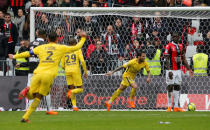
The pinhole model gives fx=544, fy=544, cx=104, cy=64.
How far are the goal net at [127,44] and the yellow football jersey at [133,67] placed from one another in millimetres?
756

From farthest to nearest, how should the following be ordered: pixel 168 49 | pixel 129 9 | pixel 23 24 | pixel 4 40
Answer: pixel 23 24 < pixel 4 40 < pixel 129 9 < pixel 168 49

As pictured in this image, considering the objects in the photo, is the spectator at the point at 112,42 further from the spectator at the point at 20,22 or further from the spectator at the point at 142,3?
the spectator at the point at 20,22

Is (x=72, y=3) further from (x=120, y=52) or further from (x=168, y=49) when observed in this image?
(x=168, y=49)

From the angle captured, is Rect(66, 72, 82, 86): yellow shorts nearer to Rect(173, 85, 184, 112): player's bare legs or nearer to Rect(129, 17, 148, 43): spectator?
Rect(129, 17, 148, 43): spectator

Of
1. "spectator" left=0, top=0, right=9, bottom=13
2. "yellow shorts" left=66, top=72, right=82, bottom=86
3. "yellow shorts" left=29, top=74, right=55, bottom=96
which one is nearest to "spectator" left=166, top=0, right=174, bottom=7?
"yellow shorts" left=66, top=72, right=82, bottom=86

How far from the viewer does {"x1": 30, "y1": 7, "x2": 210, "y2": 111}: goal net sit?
54.2ft

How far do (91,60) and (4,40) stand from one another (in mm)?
3081

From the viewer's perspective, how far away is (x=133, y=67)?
16.0 metres

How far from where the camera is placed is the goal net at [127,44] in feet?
54.2

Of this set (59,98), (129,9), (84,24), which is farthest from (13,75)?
(129,9)

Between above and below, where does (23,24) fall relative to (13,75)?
above

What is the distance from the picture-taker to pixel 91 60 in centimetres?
1698

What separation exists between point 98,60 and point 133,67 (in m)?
1.38

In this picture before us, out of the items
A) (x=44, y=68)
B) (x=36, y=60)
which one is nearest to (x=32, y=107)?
(x=44, y=68)
